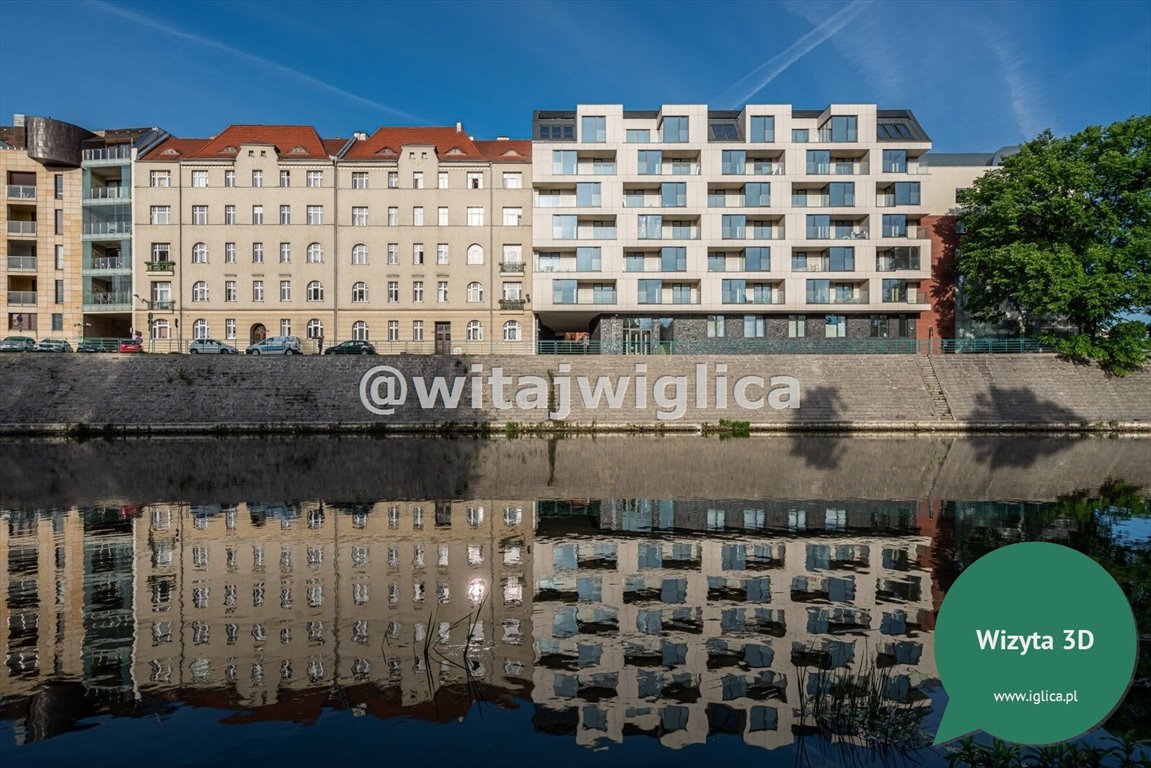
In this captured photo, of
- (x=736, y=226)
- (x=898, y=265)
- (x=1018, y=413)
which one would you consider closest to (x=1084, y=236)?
(x=898, y=265)

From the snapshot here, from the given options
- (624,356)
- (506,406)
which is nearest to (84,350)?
(506,406)

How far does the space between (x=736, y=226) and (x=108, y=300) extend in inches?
1903

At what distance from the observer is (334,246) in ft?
176

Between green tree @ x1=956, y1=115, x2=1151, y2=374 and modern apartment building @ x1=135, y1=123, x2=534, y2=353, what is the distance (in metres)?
33.1

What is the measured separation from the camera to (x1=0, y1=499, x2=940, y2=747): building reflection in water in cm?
729

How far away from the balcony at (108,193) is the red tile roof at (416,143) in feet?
55.2

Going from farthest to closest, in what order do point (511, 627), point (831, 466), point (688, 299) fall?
1. point (688, 299)
2. point (831, 466)
3. point (511, 627)

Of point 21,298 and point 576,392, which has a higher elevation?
point 21,298

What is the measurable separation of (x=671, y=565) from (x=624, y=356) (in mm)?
32391

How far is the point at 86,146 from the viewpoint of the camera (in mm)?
55438

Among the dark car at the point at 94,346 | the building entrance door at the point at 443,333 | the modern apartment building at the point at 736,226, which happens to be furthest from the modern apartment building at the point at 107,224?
the modern apartment building at the point at 736,226

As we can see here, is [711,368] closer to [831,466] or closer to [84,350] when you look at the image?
[831,466]

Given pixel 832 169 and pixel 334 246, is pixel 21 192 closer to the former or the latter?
pixel 334 246

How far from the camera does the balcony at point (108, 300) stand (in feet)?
178
